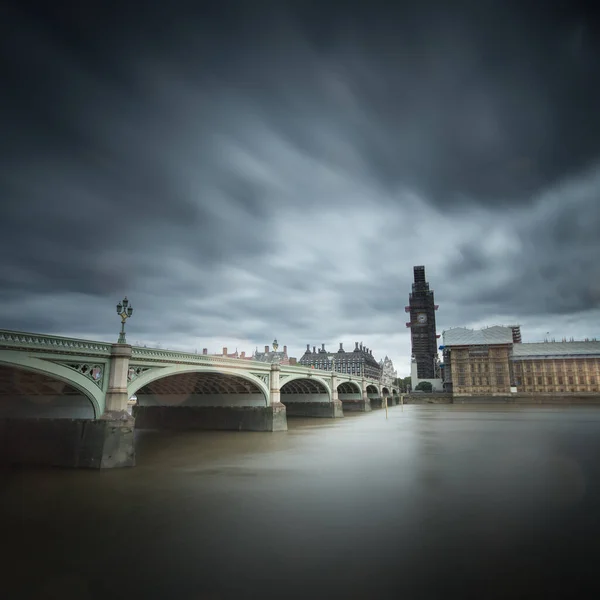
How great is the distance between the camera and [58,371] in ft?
69.6

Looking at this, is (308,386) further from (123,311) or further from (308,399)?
(123,311)

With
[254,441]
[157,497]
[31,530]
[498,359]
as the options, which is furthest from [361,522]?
[498,359]

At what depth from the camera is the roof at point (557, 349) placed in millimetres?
117456

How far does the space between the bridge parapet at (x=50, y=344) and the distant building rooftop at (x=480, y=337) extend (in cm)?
11582

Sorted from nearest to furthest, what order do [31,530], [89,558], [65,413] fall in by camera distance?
[89,558] < [31,530] < [65,413]

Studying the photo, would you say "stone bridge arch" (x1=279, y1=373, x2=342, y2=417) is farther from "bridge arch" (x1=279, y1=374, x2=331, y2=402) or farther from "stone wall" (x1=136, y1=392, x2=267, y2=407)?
"stone wall" (x1=136, y1=392, x2=267, y2=407)

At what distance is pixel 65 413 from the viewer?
2527cm

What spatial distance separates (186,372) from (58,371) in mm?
12615

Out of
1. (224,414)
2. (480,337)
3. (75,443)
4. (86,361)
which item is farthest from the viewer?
(480,337)

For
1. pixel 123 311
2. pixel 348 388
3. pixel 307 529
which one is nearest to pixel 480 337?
pixel 348 388

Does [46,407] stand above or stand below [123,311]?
below

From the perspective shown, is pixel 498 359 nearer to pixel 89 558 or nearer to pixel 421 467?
pixel 421 467

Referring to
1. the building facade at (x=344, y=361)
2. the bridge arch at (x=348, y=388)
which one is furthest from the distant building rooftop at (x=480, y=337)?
the building facade at (x=344, y=361)

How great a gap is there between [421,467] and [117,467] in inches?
667
